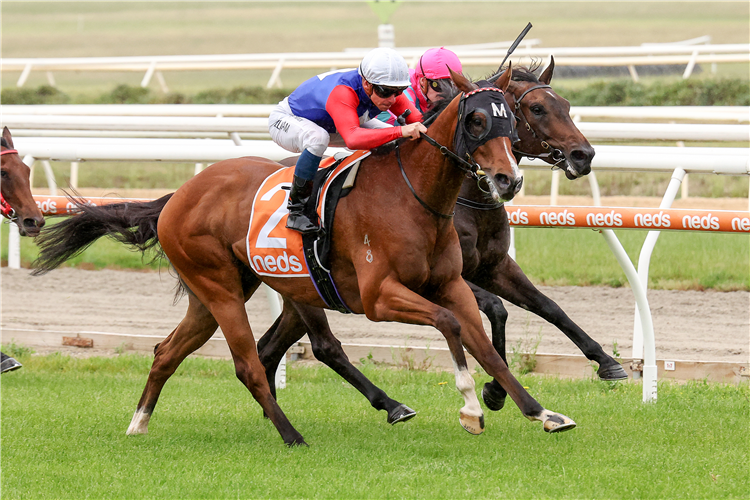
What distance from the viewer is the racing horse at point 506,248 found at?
425 cm

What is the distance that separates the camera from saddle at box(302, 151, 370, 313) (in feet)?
13.2

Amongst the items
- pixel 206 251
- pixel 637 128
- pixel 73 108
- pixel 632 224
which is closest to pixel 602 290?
pixel 637 128

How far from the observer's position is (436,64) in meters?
4.56

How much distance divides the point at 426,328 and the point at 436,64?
2.70 m

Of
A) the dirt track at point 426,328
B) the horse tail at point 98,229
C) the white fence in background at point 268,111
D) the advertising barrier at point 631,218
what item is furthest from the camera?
the white fence in background at point 268,111

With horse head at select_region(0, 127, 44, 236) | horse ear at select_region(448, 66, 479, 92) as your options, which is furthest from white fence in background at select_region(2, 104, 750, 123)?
horse ear at select_region(448, 66, 479, 92)

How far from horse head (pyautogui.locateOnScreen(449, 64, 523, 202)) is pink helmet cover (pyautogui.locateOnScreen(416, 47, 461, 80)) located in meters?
0.90

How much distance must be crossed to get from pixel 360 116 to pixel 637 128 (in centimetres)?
291

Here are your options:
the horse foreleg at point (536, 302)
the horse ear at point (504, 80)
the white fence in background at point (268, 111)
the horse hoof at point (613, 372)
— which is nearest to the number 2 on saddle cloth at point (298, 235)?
the horse ear at point (504, 80)

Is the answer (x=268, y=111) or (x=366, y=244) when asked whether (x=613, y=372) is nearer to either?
(x=366, y=244)

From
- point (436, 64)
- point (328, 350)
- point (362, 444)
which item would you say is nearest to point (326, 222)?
point (328, 350)

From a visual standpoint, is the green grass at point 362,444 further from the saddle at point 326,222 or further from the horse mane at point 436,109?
the horse mane at point 436,109

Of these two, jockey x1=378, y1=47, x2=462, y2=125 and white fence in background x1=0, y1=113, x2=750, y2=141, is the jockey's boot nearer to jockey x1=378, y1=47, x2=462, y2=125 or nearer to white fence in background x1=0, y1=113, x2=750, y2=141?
jockey x1=378, y1=47, x2=462, y2=125

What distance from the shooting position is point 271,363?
15.8ft
